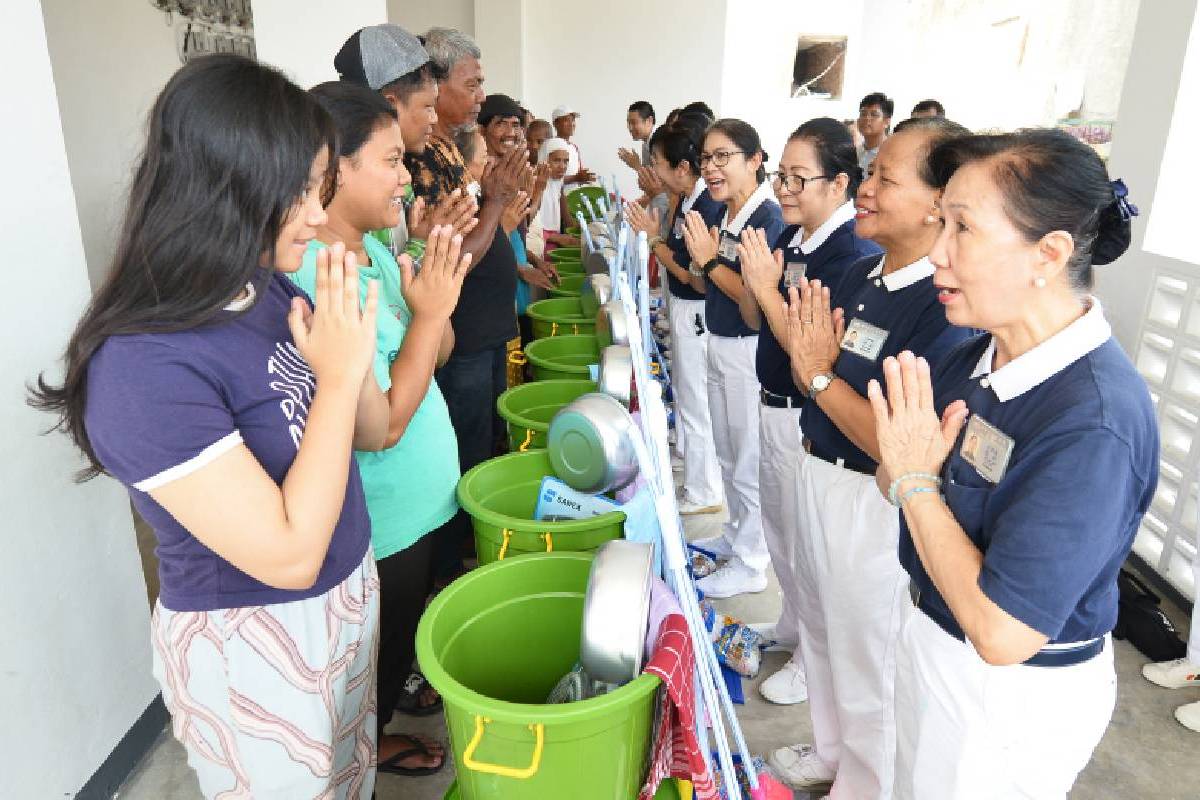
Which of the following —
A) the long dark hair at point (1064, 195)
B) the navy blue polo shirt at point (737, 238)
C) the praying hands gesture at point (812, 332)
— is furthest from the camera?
the navy blue polo shirt at point (737, 238)

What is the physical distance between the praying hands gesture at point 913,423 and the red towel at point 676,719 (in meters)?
0.40

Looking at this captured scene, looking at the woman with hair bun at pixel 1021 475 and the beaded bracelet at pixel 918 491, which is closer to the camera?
the woman with hair bun at pixel 1021 475

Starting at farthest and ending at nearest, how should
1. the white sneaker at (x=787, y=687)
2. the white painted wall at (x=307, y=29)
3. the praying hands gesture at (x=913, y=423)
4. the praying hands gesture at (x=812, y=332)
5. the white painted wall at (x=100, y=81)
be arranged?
the white painted wall at (x=100, y=81) < the white painted wall at (x=307, y=29) < the white sneaker at (x=787, y=687) < the praying hands gesture at (x=812, y=332) < the praying hands gesture at (x=913, y=423)

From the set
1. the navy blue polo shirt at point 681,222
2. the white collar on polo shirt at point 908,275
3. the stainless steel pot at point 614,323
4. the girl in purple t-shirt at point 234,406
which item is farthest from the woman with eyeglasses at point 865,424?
the navy blue polo shirt at point 681,222

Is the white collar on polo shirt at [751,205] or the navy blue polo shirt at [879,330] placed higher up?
the white collar on polo shirt at [751,205]

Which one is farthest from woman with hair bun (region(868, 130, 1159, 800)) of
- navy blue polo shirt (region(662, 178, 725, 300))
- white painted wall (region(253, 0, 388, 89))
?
white painted wall (region(253, 0, 388, 89))

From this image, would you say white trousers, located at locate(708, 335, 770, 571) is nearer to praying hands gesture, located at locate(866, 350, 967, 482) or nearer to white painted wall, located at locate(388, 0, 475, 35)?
praying hands gesture, located at locate(866, 350, 967, 482)

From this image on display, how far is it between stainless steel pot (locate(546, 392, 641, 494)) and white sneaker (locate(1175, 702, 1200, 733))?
1709 mm

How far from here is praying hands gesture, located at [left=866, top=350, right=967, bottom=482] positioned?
3.64ft

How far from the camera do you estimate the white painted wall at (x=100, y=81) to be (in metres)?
3.80

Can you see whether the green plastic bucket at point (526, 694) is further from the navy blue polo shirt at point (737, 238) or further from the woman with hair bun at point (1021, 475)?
the navy blue polo shirt at point (737, 238)

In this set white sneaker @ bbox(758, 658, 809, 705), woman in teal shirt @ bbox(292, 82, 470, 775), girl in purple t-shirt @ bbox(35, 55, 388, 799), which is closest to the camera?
girl in purple t-shirt @ bbox(35, 55, 388, 799)

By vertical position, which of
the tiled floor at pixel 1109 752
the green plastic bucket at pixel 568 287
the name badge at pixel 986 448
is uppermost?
the name badge at pixel 986 448

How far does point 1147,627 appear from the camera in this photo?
95.0 inches
